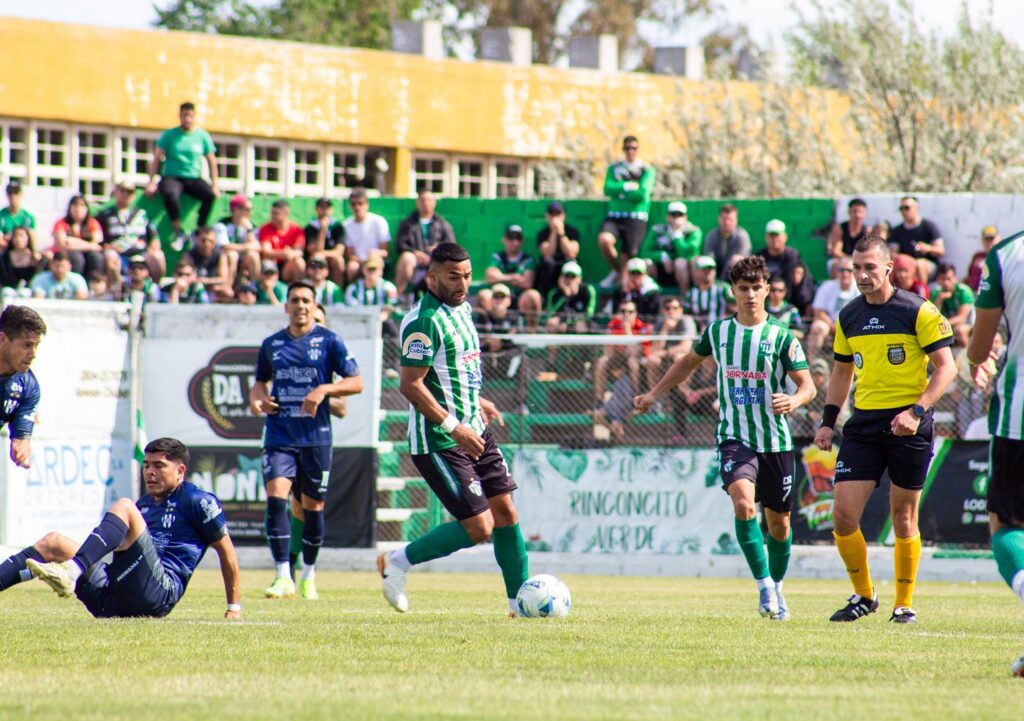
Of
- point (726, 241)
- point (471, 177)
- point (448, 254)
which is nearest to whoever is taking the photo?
point (448, 254)

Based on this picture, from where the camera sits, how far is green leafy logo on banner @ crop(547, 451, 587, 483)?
709 inches

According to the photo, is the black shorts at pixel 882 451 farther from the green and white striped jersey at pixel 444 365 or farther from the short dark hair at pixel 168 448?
the short dark hair at pixel 168 448

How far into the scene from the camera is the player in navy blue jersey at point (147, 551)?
8.90m

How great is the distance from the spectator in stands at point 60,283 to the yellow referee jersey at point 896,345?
41.6 feet

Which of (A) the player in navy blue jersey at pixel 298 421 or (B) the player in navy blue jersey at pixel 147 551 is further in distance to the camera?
(A) the player in navy blue jersey at pixel 298 421

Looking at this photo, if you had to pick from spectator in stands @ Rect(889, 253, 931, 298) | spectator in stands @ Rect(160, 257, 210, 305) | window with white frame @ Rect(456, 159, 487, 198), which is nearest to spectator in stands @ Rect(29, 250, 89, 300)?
spectator in stands @ Rect(160, 257, 210, 305)

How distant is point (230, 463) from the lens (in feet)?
58.9

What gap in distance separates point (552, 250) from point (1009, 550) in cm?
1501

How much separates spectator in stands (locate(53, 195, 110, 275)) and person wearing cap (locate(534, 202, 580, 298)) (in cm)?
556

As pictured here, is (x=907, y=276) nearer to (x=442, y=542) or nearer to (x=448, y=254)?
(x=442, y=542)

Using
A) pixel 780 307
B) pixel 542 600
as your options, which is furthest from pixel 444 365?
pixel 780 307

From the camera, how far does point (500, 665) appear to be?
7.42 metres

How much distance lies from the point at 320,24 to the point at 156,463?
159 feet

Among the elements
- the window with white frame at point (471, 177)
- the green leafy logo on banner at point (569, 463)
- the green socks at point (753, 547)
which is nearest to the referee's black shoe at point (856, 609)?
the green socks at point (753, 547)
